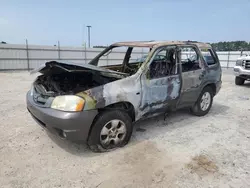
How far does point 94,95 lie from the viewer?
111 inches

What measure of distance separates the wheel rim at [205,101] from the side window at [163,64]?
4.10ft

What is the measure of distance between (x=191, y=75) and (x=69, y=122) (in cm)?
263

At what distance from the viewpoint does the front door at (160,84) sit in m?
3.41

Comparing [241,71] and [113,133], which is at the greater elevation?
[241,71]

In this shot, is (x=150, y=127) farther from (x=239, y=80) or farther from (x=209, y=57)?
(x=239, y=80)

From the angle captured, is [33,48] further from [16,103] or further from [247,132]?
[247,132]

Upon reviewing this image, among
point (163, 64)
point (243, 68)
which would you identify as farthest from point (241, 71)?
point (163, 64)

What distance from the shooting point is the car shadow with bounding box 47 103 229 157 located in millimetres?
3181

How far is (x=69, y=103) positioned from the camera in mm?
2734

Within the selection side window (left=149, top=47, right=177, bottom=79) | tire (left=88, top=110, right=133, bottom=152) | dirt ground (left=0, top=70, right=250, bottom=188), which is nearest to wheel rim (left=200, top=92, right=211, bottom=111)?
dirt ground (left=0, top=70, right=250, bottom=188)

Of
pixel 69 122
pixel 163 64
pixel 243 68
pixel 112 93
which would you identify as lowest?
pixel 69 122

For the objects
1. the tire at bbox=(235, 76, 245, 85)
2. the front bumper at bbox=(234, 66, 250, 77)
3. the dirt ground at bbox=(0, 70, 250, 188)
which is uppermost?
the front bumper at bbox=(234, 66, 250, 77)

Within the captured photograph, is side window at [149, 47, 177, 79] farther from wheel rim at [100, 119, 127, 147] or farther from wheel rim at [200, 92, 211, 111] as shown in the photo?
wheel rim at [200, 92, 211, 111]

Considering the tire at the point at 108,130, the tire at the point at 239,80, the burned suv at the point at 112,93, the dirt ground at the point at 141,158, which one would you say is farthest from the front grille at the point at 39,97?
the tire at the point at 239,80
